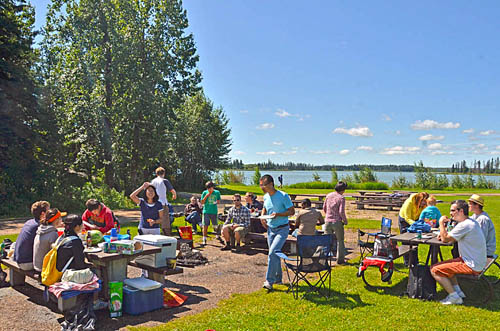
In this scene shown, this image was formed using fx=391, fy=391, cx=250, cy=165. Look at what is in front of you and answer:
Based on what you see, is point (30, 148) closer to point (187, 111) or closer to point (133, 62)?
point (133, 62)

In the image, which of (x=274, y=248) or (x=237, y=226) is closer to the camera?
(x=274, y=248)

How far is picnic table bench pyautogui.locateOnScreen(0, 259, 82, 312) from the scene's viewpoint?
468cm

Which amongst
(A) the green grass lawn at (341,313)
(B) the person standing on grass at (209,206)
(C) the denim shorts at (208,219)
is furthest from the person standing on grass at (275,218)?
(C) the denim shorts at (208,219)

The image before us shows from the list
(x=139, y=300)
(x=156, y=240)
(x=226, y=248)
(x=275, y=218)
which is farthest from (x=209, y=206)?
(x=139, y=300)

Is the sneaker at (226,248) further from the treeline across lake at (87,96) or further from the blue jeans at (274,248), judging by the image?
the treeline across lake at (87,96)

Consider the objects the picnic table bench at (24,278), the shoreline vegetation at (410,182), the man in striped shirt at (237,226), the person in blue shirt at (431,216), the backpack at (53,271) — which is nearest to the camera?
the picnic table bench at (24,278)

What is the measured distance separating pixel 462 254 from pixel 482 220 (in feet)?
3.09

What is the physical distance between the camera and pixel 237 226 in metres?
9.39

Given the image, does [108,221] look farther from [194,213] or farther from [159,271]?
[194,213]

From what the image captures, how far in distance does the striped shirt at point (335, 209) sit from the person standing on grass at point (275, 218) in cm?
164

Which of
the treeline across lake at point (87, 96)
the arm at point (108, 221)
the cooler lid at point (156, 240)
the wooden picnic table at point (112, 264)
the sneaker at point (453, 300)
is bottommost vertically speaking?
the sneaker at point (453, 300)

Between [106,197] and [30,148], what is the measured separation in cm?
397

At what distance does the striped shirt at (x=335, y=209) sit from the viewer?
7510 mm

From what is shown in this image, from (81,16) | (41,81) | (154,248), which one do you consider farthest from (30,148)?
(154,248)
